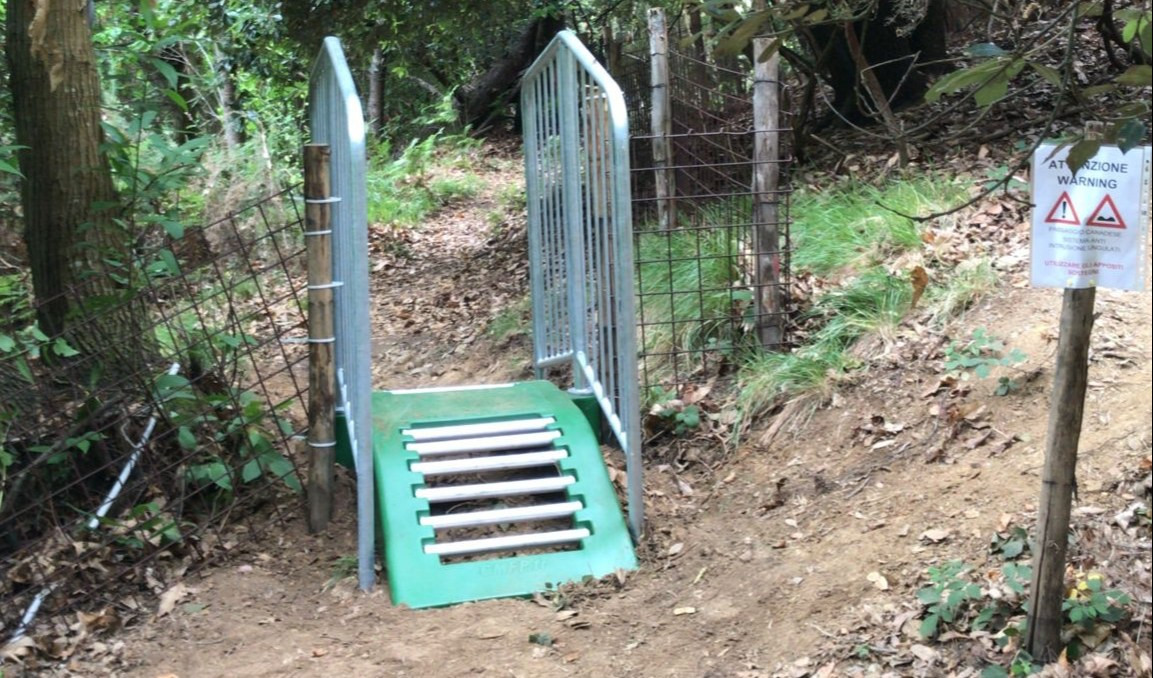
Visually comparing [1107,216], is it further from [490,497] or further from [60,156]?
[60,156]

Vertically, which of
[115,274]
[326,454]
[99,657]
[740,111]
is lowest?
[99,657]

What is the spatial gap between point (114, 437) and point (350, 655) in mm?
1648

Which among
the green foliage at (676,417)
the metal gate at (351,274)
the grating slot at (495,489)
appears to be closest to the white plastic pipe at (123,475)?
the metal gate at (351,274)

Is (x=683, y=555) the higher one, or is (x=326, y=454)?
(x=326, y=454)

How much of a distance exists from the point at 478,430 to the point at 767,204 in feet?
6.42

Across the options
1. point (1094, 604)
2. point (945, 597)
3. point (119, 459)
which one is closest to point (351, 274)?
point (119, 459)

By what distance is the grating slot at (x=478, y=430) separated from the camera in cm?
486

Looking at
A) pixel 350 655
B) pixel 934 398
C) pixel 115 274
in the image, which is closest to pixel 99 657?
pixel 350 655

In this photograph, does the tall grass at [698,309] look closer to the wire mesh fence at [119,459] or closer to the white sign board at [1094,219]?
the wire mesh fence at [119,459]

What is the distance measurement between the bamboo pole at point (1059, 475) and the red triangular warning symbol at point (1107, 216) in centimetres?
17

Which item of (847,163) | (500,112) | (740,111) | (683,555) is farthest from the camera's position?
(500,112)

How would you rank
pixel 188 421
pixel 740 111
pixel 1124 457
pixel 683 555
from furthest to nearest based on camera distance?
1. pixel 740 111
2. pixel 188 421
3. pixel 683 555
4. pixel 1124 457

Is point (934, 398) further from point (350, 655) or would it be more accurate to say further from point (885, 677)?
point (350, 655)

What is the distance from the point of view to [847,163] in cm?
809
